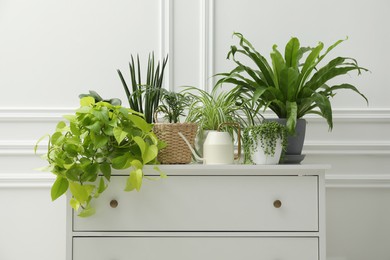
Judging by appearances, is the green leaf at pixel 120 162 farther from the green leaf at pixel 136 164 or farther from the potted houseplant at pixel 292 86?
the potted houseplant at pixel 292 86

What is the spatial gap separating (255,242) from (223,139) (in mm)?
354

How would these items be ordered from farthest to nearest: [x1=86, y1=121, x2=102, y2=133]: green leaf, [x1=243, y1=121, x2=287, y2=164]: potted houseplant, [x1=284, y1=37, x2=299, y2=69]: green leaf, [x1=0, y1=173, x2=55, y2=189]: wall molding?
1. [x1=0, y1=173, x2=55, y2=189]: wall molding
2. [x1=284, y1=37, x2=299, y2=69]: green leaf
3. [x1=243, y1=121, x2=287, y2=164]: potted houseplant
4. [x1=86, y1=121, x2=102, y2=133]: green leaf

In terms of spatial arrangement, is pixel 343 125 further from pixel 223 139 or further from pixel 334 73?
pixel 223 139

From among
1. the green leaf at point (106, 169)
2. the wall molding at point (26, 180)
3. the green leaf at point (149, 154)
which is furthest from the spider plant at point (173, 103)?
the wall molding at point (26, 180)

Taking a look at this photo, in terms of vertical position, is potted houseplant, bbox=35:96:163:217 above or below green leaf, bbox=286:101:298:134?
below

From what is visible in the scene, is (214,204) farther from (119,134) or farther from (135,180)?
(119,134)

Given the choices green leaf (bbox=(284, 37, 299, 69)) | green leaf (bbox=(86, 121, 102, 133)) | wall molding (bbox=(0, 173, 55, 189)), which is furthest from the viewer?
wall molding (bbox=(0, 173, 55, 189))

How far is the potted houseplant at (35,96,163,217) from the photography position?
1.51 metres

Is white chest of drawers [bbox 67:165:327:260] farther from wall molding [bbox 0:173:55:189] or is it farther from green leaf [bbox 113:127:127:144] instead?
wall molding [bbox 0:173:55:189]

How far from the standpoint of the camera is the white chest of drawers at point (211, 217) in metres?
1.57

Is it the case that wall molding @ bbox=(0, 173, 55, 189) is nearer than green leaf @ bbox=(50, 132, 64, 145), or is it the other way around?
green leaf @ bbox=(50, 132, 64, 145)

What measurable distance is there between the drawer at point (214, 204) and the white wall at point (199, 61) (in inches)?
21.4

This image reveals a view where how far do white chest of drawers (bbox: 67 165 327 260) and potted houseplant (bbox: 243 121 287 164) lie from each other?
6 centimetres

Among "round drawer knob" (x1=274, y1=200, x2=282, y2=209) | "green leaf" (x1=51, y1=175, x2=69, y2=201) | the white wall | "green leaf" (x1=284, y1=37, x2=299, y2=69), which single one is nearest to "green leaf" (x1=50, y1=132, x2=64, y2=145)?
"green leaf" (x1=51, y1=175, x2=69, y2=201)
